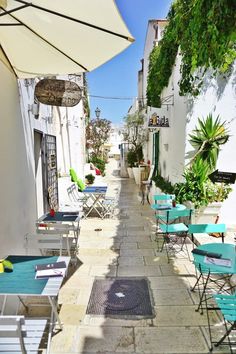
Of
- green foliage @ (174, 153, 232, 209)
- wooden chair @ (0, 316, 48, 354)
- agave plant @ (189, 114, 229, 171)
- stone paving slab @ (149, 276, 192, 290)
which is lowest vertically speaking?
stone paving slab @ (149, 276, 192, 290)

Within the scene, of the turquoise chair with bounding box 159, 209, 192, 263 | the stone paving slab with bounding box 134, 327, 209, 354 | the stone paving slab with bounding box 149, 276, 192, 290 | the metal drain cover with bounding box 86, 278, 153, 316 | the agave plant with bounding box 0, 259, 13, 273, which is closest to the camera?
the stone paving slab with bounding box 134, 327, 209, 354

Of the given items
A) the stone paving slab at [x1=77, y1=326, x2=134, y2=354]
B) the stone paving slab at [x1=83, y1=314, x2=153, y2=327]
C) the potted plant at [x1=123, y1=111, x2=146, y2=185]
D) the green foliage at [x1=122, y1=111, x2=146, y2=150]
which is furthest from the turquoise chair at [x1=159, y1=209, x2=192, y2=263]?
the green foliage at [x1=122, y1=111, x2=146, y2=150]

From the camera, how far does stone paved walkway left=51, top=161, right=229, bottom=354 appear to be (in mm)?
2900

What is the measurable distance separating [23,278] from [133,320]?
1435mm

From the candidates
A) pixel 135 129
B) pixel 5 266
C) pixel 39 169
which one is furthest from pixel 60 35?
pixel 135 129

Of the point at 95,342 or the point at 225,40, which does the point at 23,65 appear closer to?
the point at 225,40

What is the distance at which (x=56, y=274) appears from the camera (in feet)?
9.46

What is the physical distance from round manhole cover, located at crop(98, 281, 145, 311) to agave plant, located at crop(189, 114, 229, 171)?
11.9 feet

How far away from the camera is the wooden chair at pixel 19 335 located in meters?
1.85

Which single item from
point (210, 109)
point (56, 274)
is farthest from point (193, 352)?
point (210, 109)

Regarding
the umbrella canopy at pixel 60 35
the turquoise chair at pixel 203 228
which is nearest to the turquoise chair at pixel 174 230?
the turquoise chair at pixel 203 228

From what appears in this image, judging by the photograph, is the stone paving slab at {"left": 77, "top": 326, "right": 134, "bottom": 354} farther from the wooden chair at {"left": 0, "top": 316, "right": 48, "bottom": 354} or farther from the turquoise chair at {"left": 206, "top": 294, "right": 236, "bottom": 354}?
the turquoise chair at {"left": 206, "top": 294, "right": 236, "bottom": 354}

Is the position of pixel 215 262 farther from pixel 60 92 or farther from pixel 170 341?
pixel 60 92

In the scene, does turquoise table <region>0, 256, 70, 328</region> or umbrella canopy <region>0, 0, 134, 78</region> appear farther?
turquoise table <region>0, 256, 70, 328</region>
